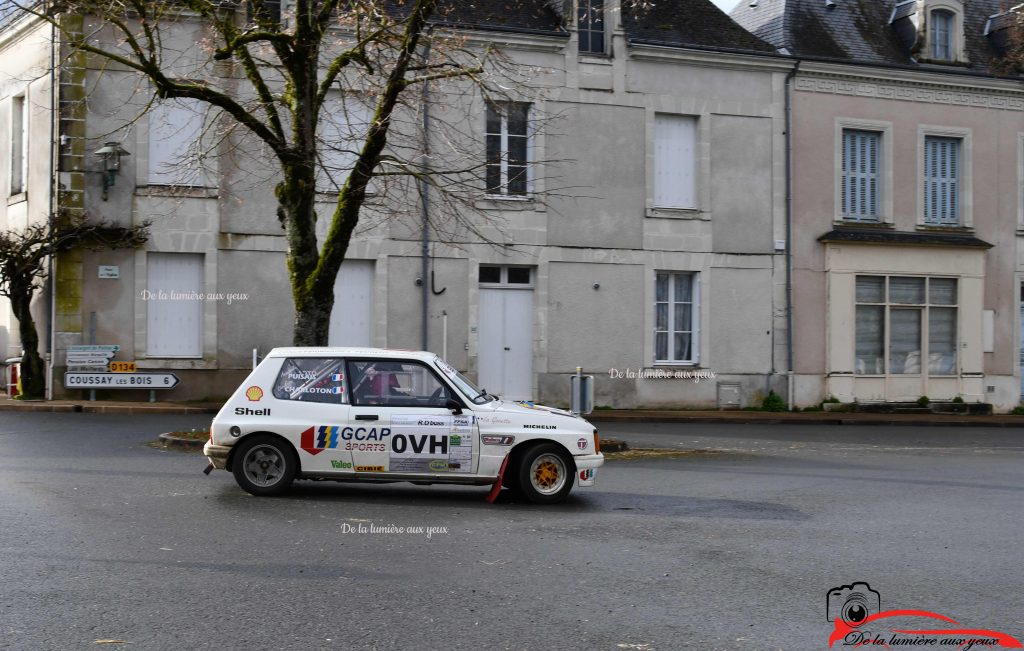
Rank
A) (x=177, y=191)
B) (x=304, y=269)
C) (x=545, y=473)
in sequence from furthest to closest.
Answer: (x=177, y=191), (x=304, y=269), (x=545, y=473)

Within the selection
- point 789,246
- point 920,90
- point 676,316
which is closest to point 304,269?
point 676,316

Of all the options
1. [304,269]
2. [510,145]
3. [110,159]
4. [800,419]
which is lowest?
[800,419]

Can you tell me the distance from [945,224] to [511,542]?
74.1 feet

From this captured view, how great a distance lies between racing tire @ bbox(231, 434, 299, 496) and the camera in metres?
11.4

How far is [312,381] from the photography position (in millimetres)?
11648

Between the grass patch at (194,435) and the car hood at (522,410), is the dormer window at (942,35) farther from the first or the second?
the car hood at (522,410)

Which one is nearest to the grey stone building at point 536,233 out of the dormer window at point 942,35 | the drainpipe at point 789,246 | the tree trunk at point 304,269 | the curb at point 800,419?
the drainpipe at point 789,246

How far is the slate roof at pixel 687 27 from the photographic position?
26.6 meters

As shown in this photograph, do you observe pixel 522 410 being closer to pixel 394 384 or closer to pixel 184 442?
pixel 394 384

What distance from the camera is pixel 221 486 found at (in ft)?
39.5

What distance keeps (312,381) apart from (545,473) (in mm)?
2432

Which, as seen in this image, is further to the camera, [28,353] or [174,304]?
[174,304]

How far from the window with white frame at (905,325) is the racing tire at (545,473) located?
59.1ft

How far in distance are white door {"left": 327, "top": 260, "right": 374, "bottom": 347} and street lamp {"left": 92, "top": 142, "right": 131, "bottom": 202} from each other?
4.72 m
